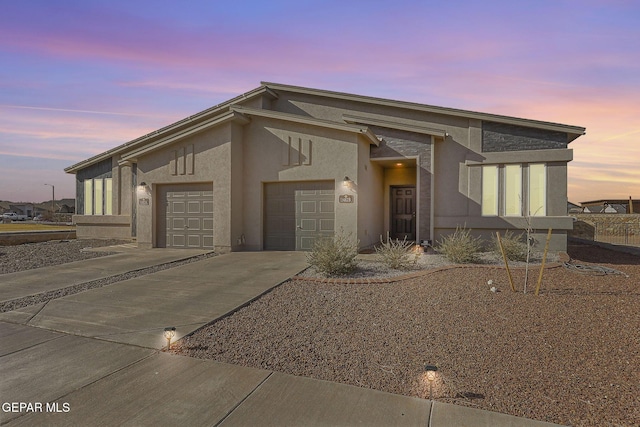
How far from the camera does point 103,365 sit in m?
3.88

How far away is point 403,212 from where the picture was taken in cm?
1531

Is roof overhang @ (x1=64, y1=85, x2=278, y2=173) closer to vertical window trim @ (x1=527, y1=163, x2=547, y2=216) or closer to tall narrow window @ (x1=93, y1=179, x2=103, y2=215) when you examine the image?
tall narrow window @ (x1=93, y1=179, x2=103, y2=215)

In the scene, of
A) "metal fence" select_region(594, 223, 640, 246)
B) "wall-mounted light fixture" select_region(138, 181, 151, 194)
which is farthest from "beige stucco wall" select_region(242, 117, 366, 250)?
"metal fence" select_region(594, 223, 640, 246)

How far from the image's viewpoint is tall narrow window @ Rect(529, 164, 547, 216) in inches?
467

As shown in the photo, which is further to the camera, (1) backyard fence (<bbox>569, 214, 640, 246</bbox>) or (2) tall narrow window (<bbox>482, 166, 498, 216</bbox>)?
(1) backyard fence (<bbox>569, 214, 640, 246</bbox>)

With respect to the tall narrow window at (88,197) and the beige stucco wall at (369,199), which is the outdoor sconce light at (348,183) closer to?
the beige stucco wall at (369,199)

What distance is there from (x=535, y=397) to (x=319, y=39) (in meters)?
9.68

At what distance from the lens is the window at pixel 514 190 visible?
469 inches

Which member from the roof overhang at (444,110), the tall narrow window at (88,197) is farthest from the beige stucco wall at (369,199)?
the tall narrow window at (88,197)

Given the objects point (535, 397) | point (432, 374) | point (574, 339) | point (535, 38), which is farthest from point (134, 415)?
point (535, 38)

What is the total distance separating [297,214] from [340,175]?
2.11 m

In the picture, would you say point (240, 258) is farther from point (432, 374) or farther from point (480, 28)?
point (480, 28)
